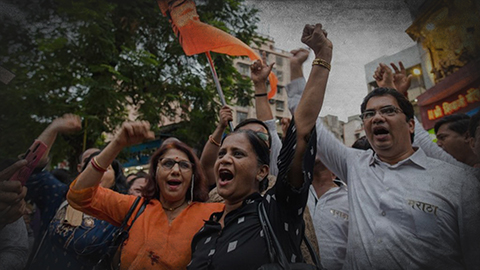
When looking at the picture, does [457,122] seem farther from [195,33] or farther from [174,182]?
[195,33]

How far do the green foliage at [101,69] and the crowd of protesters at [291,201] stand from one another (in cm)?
73

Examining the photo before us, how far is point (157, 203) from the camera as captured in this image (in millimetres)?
1926

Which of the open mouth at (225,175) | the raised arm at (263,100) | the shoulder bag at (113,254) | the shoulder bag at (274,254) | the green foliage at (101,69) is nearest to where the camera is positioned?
the shoulder bag at (274,254)

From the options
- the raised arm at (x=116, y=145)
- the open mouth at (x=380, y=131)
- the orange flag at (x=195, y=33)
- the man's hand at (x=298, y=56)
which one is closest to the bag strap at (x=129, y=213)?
the raised arm at (x=116, y=145)

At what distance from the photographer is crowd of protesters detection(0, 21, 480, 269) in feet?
4.32

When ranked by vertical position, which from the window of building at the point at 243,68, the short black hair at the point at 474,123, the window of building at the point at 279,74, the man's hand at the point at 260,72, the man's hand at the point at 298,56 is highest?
the window of building at the point at 243,68

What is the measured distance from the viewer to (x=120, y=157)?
6652 millimetres

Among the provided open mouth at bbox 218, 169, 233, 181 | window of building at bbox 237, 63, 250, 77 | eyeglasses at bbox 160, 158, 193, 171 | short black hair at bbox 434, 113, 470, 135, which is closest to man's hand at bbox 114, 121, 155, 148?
eyeglasses at bbox 160, 158, 193, 171

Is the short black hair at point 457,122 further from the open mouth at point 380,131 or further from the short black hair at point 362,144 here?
the open mouth at point 380,131

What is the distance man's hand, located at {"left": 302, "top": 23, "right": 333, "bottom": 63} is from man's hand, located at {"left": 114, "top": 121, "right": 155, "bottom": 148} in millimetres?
909

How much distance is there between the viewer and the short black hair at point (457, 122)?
185 cm

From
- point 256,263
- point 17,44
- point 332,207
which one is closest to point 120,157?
point 17,44

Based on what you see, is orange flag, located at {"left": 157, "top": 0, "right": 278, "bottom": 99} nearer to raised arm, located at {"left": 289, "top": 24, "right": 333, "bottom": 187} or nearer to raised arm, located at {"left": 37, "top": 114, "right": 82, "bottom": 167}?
raised arm, located at {"left": 37, "top": 114, "right": 82, "bottom": 167}

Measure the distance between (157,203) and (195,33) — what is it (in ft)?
5.28
